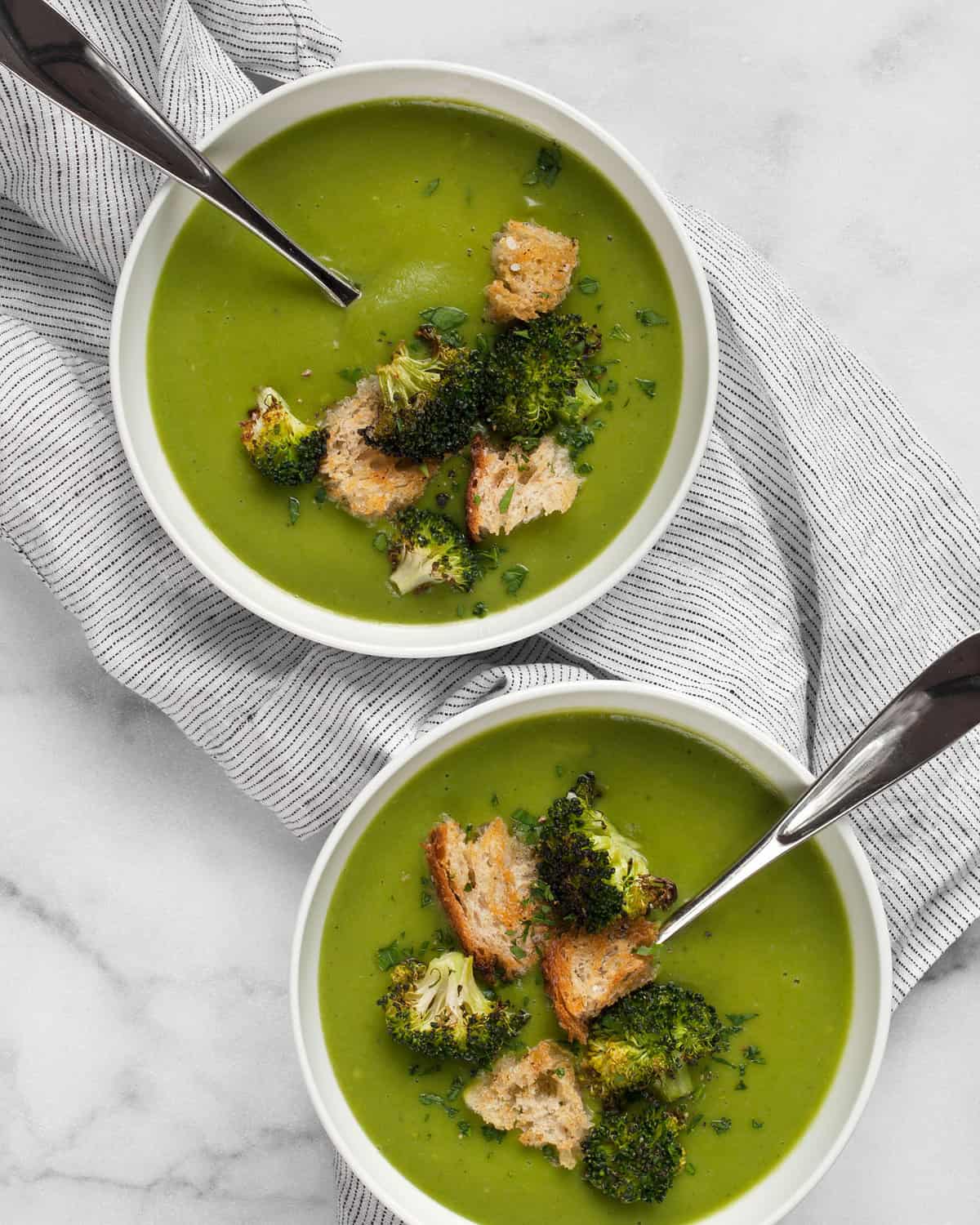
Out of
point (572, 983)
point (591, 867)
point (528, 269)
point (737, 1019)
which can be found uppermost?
point (528, 269)

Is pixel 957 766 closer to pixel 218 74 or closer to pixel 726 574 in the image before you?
pixel 726 574

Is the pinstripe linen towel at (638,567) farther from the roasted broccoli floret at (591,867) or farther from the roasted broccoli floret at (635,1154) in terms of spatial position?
the roasted broccoli floret at (635,1154)

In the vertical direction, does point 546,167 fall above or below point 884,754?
above

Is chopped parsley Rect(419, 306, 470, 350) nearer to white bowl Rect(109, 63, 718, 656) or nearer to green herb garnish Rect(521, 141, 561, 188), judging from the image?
green herb garnish Rect(521, 141, 561, 188)

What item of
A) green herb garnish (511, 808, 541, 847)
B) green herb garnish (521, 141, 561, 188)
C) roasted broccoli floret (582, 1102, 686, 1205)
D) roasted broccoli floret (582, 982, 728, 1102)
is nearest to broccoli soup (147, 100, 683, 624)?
green herb garnish (521, 141, 561, 188)

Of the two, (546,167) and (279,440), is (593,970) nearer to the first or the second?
(279,440)

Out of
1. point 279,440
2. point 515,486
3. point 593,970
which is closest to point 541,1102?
point 593,970

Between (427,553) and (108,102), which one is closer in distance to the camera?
(108,102)
